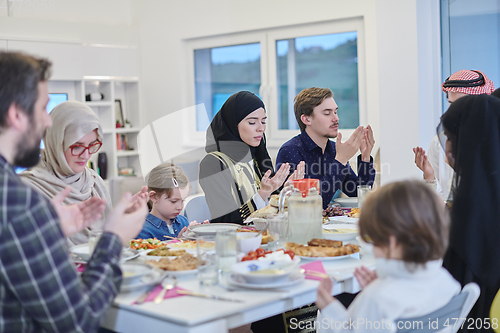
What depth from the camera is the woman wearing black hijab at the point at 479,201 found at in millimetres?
1484

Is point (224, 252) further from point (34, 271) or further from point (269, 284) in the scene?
point (34, 271)

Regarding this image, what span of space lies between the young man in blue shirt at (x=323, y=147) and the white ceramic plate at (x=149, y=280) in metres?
1.70

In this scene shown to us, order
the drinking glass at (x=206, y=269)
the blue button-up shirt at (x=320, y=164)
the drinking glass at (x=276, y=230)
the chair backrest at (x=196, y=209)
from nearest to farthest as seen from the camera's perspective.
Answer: the drinking glass at (x=206, y=269) < the drinking glass at (x=276, y=230) < the chair backrest at (x=196, y=209) < the blue button-up shirt at (x=320, y=164)

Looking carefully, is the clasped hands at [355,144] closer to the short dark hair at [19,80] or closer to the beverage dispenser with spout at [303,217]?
the beverage dispenser with spout at [303,217]

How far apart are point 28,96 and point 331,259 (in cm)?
97

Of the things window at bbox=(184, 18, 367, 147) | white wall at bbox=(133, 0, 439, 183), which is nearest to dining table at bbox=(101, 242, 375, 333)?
white wall at bbox=(133, 0, 439, 183)

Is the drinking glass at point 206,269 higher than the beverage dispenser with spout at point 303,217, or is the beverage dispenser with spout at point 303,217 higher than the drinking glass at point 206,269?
the beverage dispenser with spout at point 303,217

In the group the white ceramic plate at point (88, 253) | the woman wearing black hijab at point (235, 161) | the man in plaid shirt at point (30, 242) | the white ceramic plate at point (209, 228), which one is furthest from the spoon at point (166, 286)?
the woman wearing black hijab at point (235, 161)

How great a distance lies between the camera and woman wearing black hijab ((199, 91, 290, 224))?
2.58 m

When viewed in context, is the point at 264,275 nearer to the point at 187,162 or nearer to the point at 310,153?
the point at 310,153

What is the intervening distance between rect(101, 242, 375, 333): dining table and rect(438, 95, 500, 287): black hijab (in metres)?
0.41

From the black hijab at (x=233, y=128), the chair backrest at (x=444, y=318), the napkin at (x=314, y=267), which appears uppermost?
the black hijab at (x=233, y=128)

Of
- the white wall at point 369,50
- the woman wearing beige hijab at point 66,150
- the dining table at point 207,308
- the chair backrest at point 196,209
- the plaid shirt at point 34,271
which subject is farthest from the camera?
the white wall at point 369,50

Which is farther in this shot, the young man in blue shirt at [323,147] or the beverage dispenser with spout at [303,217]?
the young man in blue shirt at [323,147]
